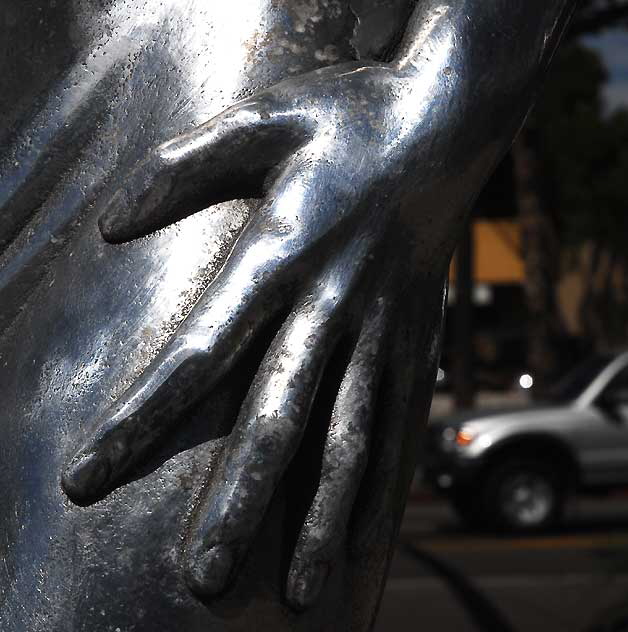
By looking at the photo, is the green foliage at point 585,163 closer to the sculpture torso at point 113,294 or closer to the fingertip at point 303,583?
the sculpture torso at point 113,294

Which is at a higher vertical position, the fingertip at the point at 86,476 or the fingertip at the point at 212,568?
the fingertip at the point at 86,476

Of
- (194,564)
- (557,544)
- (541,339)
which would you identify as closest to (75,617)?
(194,564)

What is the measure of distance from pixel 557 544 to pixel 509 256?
25.0 metres

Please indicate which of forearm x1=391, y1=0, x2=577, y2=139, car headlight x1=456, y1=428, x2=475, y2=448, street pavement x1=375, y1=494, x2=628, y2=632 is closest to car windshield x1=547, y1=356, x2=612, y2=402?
car headlight x1=456, y1=428, x2=475, y2=448

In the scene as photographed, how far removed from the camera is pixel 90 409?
1.03m

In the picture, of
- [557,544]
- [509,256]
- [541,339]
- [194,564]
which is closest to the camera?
[194,564]

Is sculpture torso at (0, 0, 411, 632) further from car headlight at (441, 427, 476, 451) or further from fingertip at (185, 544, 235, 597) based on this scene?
car headlight at (441, 427, 476, 451)

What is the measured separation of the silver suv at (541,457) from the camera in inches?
384

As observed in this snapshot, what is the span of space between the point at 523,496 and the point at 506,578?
238 cm

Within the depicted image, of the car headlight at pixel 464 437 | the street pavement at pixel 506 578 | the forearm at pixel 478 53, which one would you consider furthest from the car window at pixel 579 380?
the forearm at pixel 478 53

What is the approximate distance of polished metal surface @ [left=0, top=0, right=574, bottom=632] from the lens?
100cm

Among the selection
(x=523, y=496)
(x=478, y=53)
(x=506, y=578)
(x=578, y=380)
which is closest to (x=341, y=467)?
(x=478, y=53)

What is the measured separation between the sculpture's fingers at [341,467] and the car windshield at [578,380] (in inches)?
357

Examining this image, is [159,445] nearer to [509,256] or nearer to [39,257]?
[39,257]
